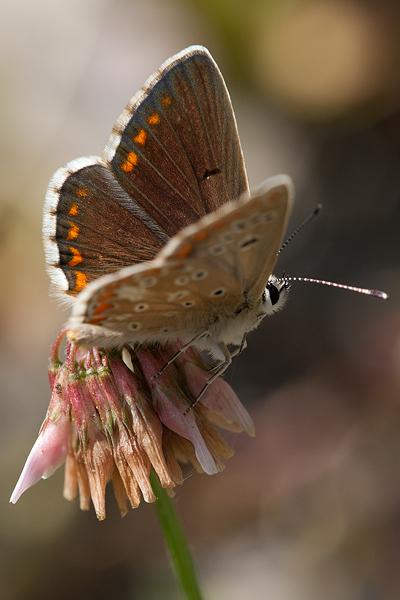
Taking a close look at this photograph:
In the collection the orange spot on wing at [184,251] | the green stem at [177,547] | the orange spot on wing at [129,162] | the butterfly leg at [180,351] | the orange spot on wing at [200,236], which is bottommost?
the green stem at [177,547]

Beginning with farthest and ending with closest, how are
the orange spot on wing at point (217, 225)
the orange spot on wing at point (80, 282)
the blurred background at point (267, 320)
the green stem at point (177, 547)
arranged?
the blurred background at point (267, 320)
the orange spot on wing at point (80, 282)
the green stem at point (177, 547)
the orange spot on wing at point (217, 225)

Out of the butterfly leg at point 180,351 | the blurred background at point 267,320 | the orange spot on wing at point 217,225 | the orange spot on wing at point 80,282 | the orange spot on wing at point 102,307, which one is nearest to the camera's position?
the orange spot on wing at point 217,225

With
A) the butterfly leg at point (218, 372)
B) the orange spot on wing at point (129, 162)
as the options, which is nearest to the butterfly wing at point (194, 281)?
the butterfly leg at point (218, 372)

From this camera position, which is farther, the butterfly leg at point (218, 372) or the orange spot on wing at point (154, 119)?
the orange spot on wing at point (154, 119)

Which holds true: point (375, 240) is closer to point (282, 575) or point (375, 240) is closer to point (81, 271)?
point (282, 575)

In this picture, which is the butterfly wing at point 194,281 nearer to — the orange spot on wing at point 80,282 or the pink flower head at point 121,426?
the pink flower head at point 121,426

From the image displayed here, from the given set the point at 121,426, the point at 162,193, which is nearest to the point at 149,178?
the point at 162,193

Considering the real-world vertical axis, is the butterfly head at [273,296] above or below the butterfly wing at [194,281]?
below
